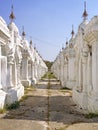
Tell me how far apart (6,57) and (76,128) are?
5494 mm

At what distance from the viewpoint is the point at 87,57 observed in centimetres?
1037

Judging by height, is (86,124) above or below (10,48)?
below

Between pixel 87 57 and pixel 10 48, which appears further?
pixel 10 48

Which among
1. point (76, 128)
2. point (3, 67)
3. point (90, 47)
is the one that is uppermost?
point (90, 47)

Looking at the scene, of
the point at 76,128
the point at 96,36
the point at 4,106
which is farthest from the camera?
the point at 4,106

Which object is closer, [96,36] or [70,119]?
[70,119]

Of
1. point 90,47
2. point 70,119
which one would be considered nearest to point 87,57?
point 90,47

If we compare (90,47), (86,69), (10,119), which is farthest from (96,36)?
(10,119)

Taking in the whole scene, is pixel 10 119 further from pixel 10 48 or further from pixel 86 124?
pixel 10 48

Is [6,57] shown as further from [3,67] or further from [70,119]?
[70,119]

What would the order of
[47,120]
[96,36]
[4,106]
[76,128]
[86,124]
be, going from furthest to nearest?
[4,106], [96,36], [47,120], [86,124], [76,128]

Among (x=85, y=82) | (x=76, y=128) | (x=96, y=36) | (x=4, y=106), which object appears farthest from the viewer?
(x=85, y=82)

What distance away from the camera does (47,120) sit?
308 inches

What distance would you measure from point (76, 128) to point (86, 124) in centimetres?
57
